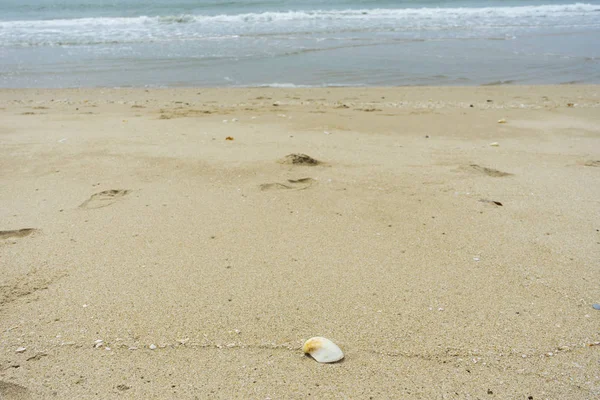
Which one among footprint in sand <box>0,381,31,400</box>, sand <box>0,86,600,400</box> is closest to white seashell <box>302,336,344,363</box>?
sand <box>0,86,600,400</box>

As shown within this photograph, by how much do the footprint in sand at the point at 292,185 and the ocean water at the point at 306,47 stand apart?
4917mm

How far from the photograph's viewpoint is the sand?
1.85 meters

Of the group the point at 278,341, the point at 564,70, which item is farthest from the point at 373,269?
the point at 564,70

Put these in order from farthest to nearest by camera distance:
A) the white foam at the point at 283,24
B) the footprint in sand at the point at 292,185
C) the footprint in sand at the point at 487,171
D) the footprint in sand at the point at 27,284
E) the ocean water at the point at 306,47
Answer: the white foam at the point at 283,24
the ocean water at the point at 306,47
the footprint in sand at the point at 487,171
the footprint in sand at the point at 292,185
the footprint in sand at the point at 27,284

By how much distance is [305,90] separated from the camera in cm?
786

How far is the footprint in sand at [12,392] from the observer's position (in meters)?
1.72

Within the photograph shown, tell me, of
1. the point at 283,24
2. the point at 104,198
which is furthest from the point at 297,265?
the point at 283,24

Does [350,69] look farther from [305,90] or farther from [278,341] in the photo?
[278,341]

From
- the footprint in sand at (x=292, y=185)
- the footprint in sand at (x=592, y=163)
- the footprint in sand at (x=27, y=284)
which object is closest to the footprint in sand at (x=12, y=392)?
the footprint in sand at (x=27, y=284)

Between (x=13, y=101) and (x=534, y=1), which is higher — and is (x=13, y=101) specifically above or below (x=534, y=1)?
below

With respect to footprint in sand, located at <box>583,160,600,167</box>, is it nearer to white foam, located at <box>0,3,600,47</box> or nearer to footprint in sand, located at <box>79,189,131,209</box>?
footprint in sand, located at <box>79,189,131,209</box>

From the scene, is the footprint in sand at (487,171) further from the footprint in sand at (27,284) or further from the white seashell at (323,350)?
the footprint in sand at (27,284)

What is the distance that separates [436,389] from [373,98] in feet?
19.2

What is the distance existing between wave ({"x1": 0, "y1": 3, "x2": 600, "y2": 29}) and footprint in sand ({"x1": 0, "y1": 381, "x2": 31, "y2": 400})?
58.3 ft
